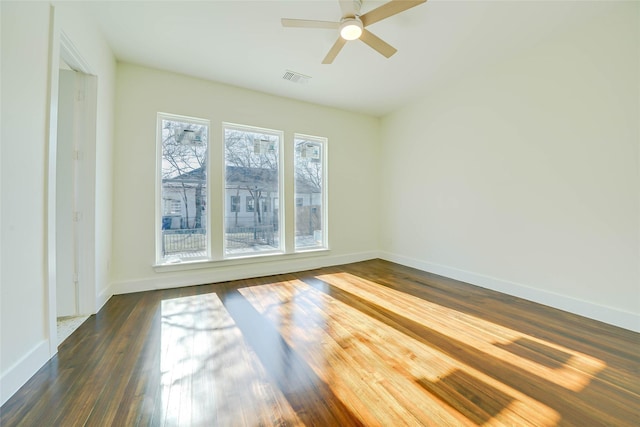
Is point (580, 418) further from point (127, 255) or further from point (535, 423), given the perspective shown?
point (127, 255)

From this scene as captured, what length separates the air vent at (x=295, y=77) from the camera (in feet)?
11.4

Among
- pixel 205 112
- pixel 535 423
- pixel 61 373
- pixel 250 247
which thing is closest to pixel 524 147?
pixel 535 423

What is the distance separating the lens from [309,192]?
463 centimetres

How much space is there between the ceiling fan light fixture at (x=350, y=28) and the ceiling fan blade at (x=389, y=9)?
6 cm

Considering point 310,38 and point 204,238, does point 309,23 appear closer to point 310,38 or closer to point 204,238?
point 310,38

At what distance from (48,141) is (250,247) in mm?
2682

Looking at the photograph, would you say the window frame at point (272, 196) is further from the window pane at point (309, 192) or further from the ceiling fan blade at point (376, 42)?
the ceiling fan blade at point (376, 42)

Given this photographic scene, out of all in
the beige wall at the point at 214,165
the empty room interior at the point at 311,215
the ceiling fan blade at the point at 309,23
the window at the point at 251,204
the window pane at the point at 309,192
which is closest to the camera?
the empty room interior at the point at 311,215

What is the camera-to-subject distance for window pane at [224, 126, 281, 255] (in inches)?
154

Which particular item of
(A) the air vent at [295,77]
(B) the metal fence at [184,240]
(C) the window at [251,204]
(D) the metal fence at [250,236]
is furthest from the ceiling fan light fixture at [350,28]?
(B) the metal fence at [184,240]

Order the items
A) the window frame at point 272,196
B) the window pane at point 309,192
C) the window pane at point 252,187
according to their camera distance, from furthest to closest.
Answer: the window pane at point 309,192
the window pane at point 252,187
the window frame at point 272,196

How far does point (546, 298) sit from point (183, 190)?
191 inches

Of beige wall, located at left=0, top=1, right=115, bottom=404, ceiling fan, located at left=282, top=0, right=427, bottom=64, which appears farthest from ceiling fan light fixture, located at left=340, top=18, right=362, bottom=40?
beige wall, located at left=0, top=1, right=115, bottom=404

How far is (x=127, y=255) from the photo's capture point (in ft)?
10.5
